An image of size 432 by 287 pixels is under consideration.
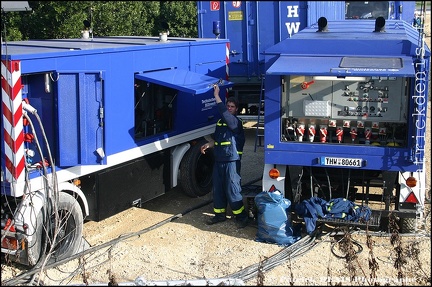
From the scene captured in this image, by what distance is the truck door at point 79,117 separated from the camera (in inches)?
273

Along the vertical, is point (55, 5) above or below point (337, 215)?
above

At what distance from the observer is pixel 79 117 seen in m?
7.02

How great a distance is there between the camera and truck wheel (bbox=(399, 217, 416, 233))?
7.87m

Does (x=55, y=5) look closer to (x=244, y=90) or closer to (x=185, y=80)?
(x=244, y=90)

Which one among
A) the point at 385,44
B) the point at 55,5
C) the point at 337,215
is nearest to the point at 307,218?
the point at 337,215

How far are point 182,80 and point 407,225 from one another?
329 cm

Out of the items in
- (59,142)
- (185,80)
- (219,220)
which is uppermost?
(185,80)

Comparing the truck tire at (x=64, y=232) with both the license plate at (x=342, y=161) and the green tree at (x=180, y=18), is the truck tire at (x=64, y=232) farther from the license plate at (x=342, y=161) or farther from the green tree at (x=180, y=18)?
the green tree at (x=180, y=18)

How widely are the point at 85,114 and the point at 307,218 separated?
109 inches

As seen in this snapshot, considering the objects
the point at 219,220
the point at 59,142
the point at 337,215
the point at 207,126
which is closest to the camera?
the point at 59,142

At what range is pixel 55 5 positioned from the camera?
1360 centimetres

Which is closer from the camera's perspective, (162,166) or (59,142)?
(59,142)

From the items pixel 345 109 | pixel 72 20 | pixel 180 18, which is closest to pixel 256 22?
pixel 72 20

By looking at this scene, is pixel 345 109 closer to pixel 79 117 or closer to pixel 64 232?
pixel 79 117
